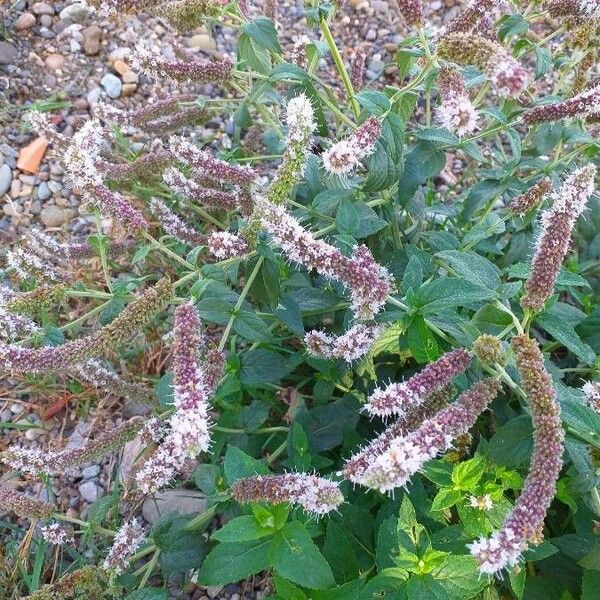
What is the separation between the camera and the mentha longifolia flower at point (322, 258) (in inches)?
85.7

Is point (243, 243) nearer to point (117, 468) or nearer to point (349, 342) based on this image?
point (349, 342)

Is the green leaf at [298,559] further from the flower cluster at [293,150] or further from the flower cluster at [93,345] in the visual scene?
the flower cluster at [293,150]

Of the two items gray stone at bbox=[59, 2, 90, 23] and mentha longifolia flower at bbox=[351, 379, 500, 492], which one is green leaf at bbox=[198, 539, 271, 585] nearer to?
mentha longifolia flower at bbox=[351, 379, 500, 492]

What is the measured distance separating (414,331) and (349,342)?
0.69 feet

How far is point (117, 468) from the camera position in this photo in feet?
11.3

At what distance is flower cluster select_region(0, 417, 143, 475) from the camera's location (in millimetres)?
2545

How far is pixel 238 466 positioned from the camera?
236 cm

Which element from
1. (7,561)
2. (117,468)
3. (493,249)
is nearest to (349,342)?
(493,249)

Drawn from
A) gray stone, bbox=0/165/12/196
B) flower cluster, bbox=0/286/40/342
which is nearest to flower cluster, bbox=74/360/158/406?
flower cluster, bbox=0/286/40/342

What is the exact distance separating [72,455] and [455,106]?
1.71 m

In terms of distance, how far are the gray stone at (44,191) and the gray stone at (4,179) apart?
0.18 m

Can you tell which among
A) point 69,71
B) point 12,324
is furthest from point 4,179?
point 12,324

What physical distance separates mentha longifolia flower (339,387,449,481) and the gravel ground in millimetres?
2329

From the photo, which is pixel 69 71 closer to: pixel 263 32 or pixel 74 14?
pixel 74 14
